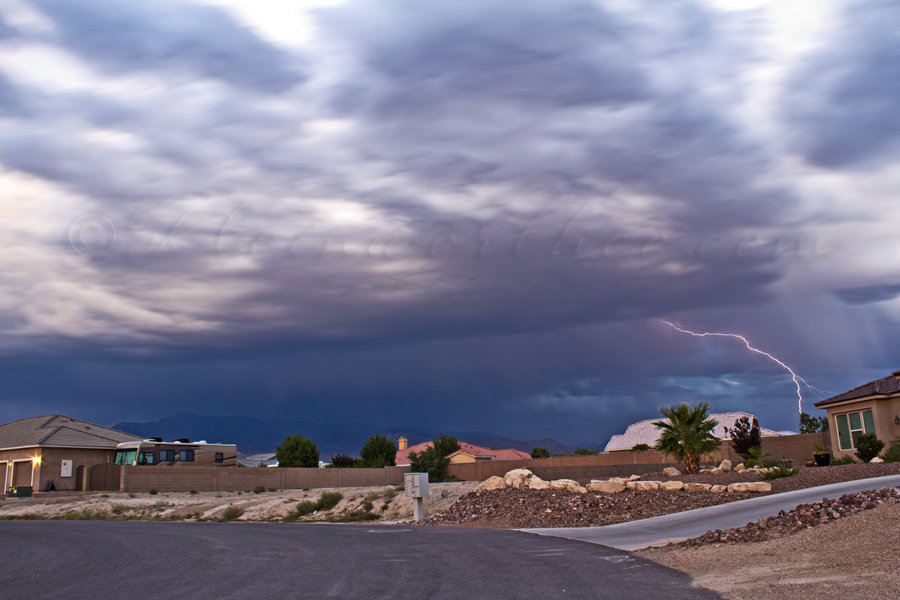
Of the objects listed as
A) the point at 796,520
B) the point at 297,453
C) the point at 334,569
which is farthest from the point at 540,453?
the point at 334,569

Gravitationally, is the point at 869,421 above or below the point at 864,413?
below

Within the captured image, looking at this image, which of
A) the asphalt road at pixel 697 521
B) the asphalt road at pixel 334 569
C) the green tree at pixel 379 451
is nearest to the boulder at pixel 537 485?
the asphalt road at pixel 697 521

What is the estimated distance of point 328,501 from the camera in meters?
31.3

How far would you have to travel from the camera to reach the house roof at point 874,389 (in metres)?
32.1

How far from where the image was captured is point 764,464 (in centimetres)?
2809

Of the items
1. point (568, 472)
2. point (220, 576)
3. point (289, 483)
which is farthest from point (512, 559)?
point (289, 483)

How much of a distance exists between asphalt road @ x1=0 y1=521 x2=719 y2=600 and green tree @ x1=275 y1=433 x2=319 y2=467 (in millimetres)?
43106

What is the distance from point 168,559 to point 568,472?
116ft

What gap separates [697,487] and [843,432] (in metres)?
17.7

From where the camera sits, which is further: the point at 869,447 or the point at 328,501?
the point at 328,501

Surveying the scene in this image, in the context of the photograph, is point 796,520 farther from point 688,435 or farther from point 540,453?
point 540,453

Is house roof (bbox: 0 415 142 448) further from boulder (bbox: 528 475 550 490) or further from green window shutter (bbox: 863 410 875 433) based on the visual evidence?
green window shutter (bbox: 863 410 875 433)

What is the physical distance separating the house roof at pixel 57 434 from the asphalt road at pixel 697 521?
1697 inches

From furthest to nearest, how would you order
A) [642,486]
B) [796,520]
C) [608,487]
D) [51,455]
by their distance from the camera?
[51,455], [608,487], [642,486], [796,520]
